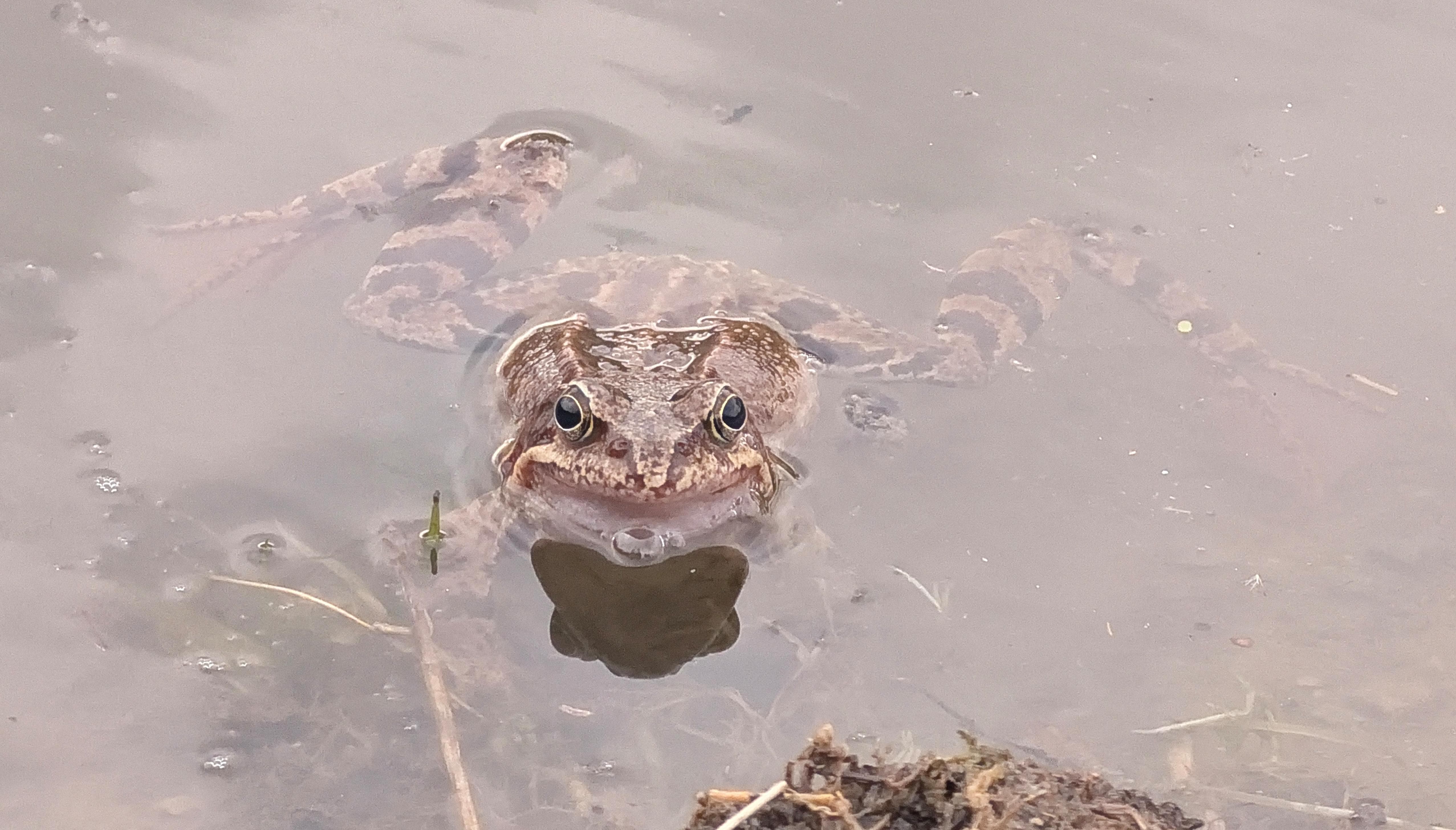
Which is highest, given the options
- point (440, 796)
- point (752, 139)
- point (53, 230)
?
point (752, 139)

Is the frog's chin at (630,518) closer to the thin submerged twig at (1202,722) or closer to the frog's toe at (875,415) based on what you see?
the frog's toe at (875,415)

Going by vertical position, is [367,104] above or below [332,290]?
above

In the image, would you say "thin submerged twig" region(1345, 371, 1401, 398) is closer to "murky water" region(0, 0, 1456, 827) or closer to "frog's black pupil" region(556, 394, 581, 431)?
"murky water" region(0, 0, 1456, 827)

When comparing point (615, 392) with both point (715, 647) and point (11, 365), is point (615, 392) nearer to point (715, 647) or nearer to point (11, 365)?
point (715, 647)

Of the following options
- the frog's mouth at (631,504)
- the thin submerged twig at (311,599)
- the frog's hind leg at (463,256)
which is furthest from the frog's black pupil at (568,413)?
the frog's hind leg at (463,256)

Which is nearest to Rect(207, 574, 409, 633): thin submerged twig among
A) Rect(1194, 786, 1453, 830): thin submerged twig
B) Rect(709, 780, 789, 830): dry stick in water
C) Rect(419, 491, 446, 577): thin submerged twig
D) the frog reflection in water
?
Rect(419, 491, 446, 577): thin submerged twig


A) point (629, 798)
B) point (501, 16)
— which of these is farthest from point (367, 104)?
point (629, 798)
